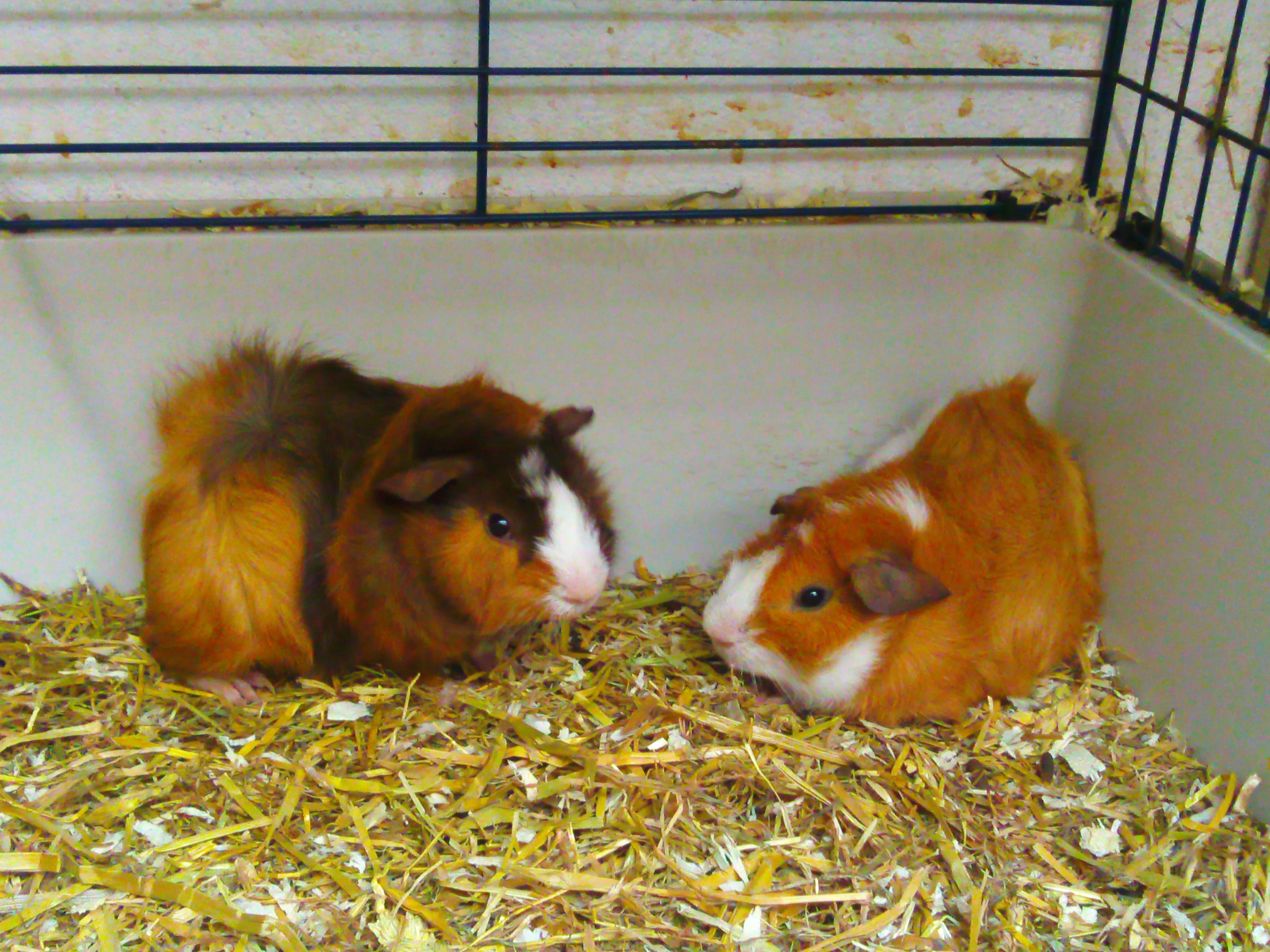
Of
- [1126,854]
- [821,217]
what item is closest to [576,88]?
[821,217]

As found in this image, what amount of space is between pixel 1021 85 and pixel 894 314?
52 centimetres

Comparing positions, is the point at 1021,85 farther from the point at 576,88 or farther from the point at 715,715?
the point at 715,715

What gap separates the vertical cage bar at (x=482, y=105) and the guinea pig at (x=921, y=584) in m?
0.75

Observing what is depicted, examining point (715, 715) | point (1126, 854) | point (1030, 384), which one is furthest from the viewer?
point (1030, 384)

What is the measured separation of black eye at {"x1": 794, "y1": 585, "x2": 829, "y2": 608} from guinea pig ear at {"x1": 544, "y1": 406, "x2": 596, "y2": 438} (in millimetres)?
422

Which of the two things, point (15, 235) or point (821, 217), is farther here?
point (821, 217)

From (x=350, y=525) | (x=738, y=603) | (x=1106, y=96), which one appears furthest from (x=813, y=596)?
(x=1106, y=96)

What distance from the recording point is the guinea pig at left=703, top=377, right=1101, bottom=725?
5.57ft

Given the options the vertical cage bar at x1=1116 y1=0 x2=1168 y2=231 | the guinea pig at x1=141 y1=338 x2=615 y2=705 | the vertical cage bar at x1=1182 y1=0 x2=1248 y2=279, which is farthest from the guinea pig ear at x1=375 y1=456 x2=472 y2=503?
the vertical cage bar at x1=1116 y1=0 x2=1168 y2=231

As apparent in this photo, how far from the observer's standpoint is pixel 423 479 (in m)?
1.55

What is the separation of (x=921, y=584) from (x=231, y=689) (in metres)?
1.08

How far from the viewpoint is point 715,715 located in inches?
69.2

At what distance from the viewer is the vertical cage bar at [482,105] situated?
72.4 inches

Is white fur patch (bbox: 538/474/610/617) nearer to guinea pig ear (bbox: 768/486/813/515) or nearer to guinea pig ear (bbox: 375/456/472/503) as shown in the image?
guinea pig ear (bbox: 375/456/472/503)
